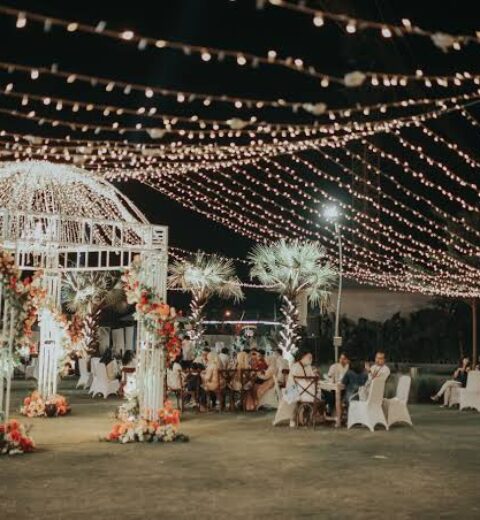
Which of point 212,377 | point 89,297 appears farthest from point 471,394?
point 89,297

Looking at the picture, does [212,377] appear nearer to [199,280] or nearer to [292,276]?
[292,276]

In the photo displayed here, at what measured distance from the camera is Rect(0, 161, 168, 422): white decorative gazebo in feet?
33.8

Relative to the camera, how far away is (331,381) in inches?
515

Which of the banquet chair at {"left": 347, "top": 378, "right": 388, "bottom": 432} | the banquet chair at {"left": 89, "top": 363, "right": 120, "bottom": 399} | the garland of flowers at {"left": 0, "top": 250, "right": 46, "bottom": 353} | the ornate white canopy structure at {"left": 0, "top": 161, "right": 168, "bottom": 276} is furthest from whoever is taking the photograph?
the banquet chair at {"left": 89, "top": 363, "right": 120, "bottom": 399}

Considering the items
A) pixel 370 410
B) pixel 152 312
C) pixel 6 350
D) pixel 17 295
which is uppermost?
pixel 17 295

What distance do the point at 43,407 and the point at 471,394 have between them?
8479 mm

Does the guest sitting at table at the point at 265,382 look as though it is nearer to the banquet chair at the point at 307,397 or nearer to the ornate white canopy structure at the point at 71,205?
the banquet chair at the point at 307,397

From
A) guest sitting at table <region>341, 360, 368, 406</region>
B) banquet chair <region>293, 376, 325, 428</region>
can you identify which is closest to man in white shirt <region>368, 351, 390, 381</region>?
guest sitting at table <region>341, 360, 368, 406</region>

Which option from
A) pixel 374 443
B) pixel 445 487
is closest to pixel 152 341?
pixel 374 443

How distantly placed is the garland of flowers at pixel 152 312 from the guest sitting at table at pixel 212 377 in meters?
3.36

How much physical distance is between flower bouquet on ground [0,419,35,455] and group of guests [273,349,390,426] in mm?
4309

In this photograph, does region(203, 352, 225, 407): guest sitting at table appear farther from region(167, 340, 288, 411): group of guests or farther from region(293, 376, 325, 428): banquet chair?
region(293, 376, 325, 428): banquet chair

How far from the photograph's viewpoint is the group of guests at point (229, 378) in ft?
45.6

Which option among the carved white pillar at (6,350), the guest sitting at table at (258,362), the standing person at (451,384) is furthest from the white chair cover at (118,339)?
the carved white pillar at (6,350)
